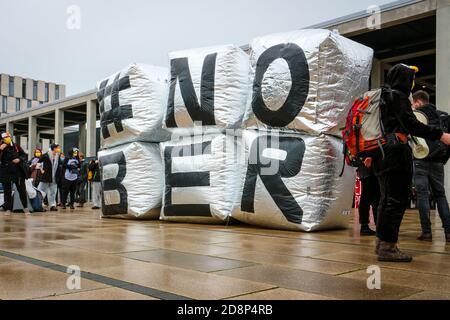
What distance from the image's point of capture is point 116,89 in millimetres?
8445

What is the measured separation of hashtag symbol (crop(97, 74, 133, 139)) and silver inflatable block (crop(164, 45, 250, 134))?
111 cm

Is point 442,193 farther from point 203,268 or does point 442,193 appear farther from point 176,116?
point 176,116

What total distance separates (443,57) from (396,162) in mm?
9579

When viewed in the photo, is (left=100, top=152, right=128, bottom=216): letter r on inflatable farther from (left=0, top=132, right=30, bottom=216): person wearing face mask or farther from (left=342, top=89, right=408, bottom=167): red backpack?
(left=342, top=89, right=408, bottom=167): red backpack

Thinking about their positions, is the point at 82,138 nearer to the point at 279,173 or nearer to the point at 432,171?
the point at 279,173

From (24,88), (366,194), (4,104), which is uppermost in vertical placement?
(24,88)

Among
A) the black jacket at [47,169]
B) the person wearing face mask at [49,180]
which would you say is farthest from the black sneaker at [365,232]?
the black jacket at [47,169]

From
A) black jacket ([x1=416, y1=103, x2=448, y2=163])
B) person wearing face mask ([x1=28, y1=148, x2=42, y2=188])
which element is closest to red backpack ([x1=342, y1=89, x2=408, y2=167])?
black jacket ([x1=416, y1=103, x2=448, y2=163])

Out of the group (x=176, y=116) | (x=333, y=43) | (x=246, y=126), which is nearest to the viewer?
(x=333, y=43)

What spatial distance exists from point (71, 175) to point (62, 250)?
8898mm

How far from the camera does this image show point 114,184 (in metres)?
8.42

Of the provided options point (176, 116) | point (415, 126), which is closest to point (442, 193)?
point (415, 126)

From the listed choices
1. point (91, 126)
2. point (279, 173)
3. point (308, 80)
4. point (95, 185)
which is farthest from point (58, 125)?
point (308, 80)

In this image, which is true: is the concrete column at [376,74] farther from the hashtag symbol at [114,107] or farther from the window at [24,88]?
the window at [24,88]
